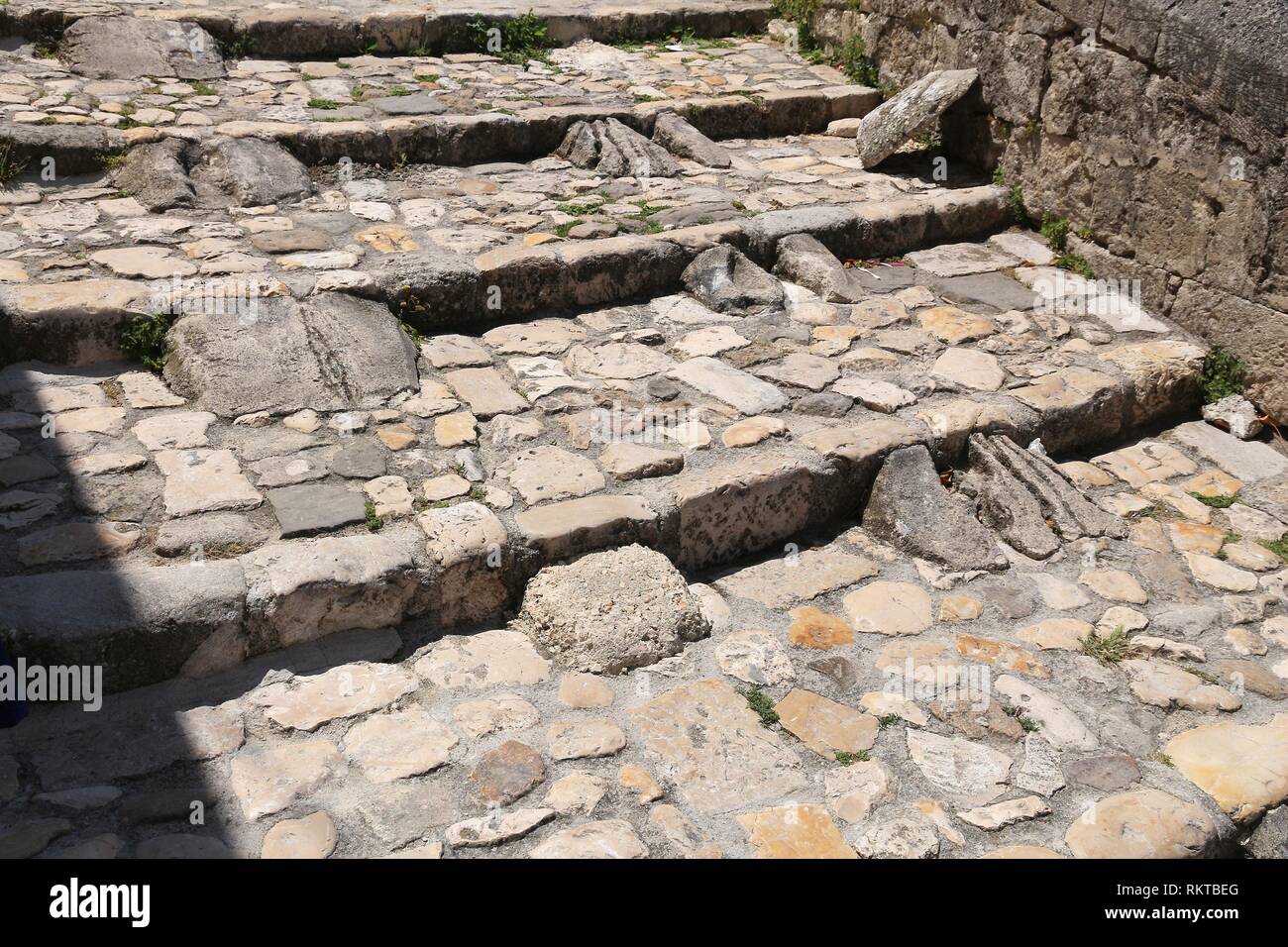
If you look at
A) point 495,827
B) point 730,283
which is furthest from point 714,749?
point 730,283

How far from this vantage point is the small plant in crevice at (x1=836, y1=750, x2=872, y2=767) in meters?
Result: 3.19

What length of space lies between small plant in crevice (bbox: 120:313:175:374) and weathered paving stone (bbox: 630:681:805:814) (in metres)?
2.32

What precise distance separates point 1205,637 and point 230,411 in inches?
130

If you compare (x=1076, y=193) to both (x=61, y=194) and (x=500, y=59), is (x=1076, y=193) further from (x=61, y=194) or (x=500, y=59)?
(x=61, y=194)

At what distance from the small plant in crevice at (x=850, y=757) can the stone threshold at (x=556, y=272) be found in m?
2.60

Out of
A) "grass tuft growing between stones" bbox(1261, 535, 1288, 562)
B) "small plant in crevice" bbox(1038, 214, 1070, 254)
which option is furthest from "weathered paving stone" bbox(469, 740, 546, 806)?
"small plant in crevice" bbox(1038, 214, 1070, 254)

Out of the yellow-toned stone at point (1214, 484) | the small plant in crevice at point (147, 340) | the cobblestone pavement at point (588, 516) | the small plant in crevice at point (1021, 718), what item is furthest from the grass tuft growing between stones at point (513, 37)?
the small plant in crevice at point (1021, 718)

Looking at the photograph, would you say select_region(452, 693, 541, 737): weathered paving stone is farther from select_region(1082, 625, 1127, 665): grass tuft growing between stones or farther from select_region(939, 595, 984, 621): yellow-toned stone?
select_region(1082, 625, 1127, 665): grass tuft growing between stones

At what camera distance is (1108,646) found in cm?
374

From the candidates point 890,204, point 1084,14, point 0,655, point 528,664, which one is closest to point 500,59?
point 890,204

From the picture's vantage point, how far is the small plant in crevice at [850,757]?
3186 mm

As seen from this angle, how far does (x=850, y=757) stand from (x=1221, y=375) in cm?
301

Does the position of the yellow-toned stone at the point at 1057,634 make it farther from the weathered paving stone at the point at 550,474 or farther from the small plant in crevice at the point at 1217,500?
the weathered paving stone at the point at 550,474

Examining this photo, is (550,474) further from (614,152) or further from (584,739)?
(614,152)
